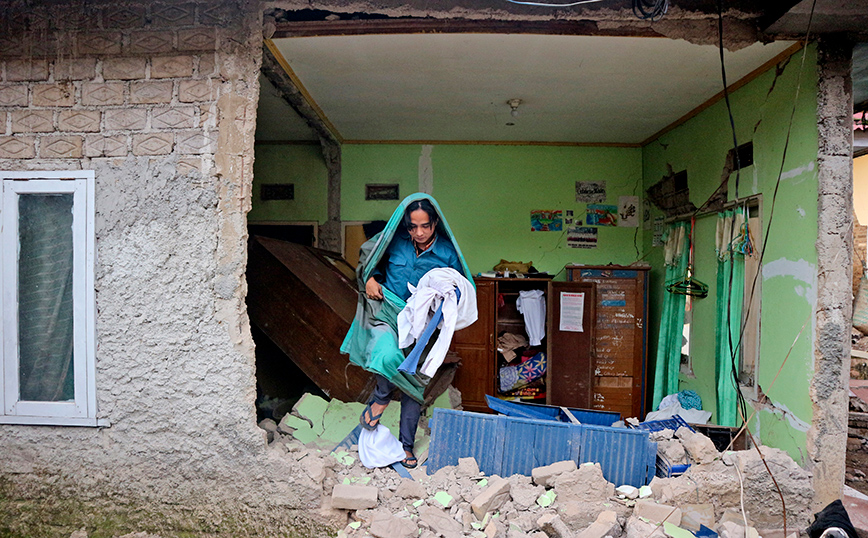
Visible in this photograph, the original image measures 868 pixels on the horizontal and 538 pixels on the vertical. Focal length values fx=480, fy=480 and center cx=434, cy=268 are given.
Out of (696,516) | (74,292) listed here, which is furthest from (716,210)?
(74,292)

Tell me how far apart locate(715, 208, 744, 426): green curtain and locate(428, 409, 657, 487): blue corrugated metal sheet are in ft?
3.93

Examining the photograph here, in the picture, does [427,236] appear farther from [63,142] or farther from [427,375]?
[63,142]

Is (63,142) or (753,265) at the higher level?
(63,142)

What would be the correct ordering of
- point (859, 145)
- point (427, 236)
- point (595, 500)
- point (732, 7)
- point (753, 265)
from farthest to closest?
point (859, 145) → point (753, 265) → point (427, 236) → point (732, 7) → point (595, 500)

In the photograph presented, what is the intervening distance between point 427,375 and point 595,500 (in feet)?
4.06

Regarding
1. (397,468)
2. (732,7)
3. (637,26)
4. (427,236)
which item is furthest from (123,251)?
(732,7)

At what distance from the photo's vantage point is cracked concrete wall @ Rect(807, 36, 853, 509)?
297cm

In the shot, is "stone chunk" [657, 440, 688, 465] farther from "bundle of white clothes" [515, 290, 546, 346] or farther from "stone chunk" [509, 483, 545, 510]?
"bundle of white clothes" [515, 290, 546, 346]

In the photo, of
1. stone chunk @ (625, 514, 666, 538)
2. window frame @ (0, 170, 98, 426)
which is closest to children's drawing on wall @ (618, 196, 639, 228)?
stone chunk @ (625, 514, 666, 538)

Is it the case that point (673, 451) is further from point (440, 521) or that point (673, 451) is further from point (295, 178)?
point (295, 178)

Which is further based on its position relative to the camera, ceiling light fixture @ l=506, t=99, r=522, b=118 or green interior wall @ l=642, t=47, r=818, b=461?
ceiling light fixture @ l=506, t=99, r=522, b=118

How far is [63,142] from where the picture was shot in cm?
290

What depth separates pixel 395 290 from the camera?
10.9 ft

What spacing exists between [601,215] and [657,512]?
380 cm
